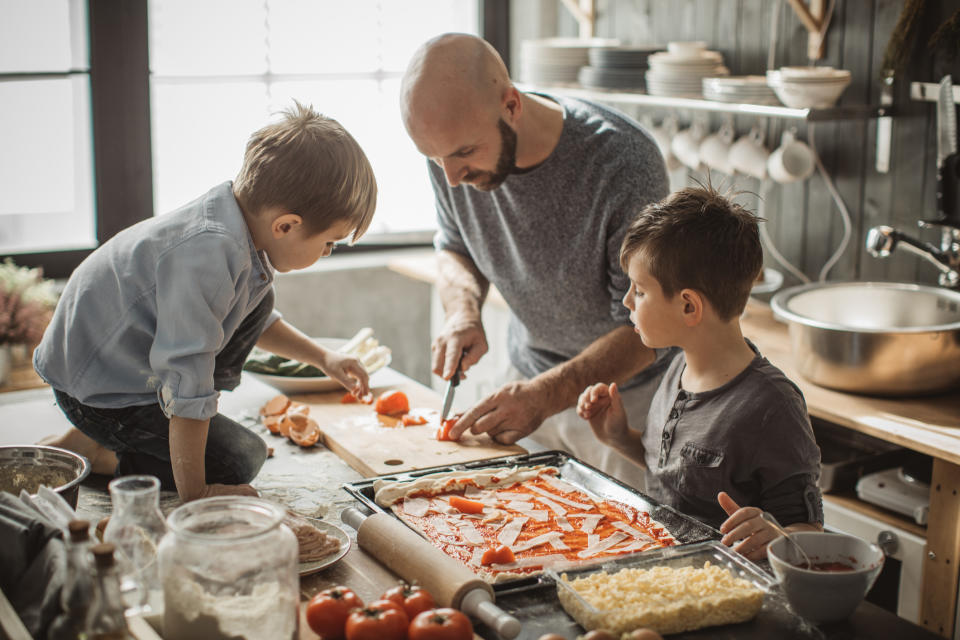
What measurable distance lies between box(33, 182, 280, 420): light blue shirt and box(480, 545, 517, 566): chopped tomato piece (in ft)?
1.54

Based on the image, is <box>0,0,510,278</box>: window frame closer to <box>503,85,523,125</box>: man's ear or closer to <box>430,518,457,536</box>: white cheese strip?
<box>503,85,523,125</box>: man's ear

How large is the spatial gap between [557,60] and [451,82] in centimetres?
164

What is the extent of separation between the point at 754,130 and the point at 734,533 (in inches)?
79.1

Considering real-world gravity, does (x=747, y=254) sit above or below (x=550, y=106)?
below

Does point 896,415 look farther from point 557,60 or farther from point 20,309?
point 20,309

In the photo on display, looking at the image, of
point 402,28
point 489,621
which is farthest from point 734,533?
point 402,28

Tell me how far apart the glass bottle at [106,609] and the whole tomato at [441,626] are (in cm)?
32

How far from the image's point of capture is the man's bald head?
200 cm

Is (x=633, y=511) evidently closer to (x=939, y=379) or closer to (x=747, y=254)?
(x=747, y=254)

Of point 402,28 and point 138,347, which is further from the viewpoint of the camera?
point 402,28

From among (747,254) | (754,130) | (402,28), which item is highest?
(402,28)

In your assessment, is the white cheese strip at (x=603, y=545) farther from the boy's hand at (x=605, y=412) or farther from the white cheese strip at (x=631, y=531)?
the boy's hand at (x=605, y=412)

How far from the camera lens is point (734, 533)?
1421 mm

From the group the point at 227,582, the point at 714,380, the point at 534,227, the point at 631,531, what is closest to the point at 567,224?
the point at 534,227
